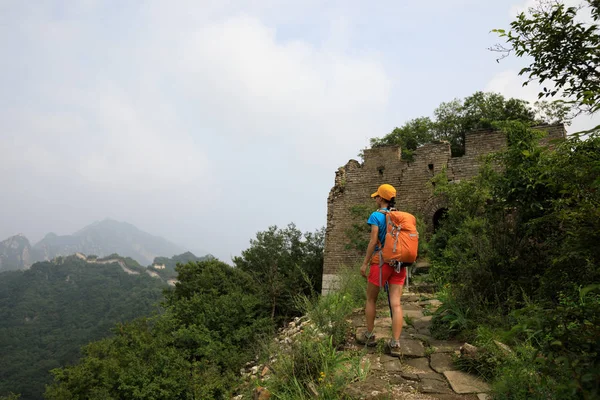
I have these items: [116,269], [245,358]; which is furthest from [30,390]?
[116,269]

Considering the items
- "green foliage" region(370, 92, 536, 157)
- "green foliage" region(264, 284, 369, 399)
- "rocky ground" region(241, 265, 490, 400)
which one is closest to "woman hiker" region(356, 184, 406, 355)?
"rocky ground" region(241, 265, 490, 400)

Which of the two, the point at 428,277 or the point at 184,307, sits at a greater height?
the point at 428,277

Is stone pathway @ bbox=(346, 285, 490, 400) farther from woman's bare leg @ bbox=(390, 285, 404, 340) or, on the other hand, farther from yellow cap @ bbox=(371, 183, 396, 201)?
yellow cap @ bbox=(371, 183, 396, 201)

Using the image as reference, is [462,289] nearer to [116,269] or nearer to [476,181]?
[476,181]

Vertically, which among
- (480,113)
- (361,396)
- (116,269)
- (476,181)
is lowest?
(116,269)

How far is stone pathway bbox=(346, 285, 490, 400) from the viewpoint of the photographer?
2838mm

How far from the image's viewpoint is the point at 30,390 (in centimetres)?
3716

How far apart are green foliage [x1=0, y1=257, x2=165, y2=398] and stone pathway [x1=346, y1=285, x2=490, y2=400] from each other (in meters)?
30.8

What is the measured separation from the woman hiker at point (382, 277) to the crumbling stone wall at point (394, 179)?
6.58 m

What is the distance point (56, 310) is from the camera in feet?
227

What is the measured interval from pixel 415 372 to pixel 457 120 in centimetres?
1916

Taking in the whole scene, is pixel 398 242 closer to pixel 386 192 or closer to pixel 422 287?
pixel 386 192

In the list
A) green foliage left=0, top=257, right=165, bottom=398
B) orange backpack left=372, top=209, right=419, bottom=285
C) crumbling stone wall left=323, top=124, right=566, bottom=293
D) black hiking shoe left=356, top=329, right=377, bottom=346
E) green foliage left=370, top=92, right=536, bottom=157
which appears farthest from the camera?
green foliage left=0, top=257, right=165, bottom=398

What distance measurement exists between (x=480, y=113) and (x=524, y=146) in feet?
51.1
